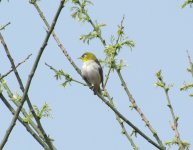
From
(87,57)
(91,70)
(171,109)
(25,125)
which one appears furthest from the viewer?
(87,57)

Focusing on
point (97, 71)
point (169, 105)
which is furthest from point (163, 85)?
point (97, 71)

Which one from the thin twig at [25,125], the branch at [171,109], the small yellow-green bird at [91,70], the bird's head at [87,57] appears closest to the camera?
the thin twig at [25,125]

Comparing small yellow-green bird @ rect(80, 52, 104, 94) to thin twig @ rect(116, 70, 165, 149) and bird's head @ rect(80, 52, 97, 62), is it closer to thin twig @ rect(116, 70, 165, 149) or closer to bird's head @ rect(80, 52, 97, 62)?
bird's head @ rect(80, 52, 97, 62)

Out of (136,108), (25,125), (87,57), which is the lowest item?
(25,125)

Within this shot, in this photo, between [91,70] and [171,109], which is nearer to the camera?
[171,109]

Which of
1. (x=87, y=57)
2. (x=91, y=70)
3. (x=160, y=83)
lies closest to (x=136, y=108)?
(x=160, y=83)

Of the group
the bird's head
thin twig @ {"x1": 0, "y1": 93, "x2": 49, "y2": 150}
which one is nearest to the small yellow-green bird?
the bird's head

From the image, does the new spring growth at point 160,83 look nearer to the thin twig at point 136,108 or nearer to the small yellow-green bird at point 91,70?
the thin twig at point 136,108

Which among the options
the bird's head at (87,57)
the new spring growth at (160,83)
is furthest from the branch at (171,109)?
the bird's head at (87,57)

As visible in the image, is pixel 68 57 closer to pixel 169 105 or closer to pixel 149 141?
pixel 169 105

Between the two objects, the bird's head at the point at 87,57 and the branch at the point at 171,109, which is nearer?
the branch at the point at 171,109

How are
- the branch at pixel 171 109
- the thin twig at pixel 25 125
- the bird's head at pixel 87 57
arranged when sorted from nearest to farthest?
the thin twig at pixel 25 125, the branch at pixel 171 109, the bird's head at pixel 87 57

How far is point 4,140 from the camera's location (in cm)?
320

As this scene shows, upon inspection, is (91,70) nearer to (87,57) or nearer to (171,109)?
(87,57)
